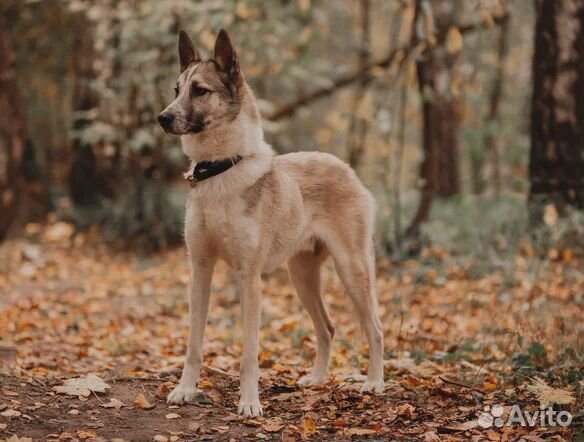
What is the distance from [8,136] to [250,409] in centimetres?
801

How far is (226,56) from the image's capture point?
4961mm

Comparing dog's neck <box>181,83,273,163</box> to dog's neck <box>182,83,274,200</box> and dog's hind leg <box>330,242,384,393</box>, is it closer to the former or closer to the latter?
dog's neck <box>182,83,274,200</box>

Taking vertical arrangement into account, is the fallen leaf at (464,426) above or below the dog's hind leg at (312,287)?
below

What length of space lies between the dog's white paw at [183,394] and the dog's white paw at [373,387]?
1240 mm

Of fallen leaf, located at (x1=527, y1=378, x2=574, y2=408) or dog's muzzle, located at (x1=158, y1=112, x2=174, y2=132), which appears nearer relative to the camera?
fallen leaf, located at (x1=527, y1=378, x2=574, y2=408)

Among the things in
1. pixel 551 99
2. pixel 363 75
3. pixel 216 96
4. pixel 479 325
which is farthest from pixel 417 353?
pixel 363 75

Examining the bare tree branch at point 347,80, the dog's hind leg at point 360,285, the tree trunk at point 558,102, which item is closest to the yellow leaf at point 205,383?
the dog's hind leg at point 360,285

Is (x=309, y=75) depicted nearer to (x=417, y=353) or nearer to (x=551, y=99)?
(x=551, y=99)

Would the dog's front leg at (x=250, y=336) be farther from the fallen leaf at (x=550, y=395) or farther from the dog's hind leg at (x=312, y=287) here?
the fallen leaf at (x=550, y=395)

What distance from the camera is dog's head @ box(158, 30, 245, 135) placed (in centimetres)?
476

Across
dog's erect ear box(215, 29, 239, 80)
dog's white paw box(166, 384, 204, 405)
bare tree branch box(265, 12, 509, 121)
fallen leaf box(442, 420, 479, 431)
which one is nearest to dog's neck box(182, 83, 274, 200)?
dog's erect ear box(215, 29, 239, 80)

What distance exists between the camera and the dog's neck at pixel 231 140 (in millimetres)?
4961

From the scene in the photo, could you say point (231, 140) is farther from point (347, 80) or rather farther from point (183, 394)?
point (347, 80)

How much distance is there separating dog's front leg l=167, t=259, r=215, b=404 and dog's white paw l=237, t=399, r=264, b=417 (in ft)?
1.38
